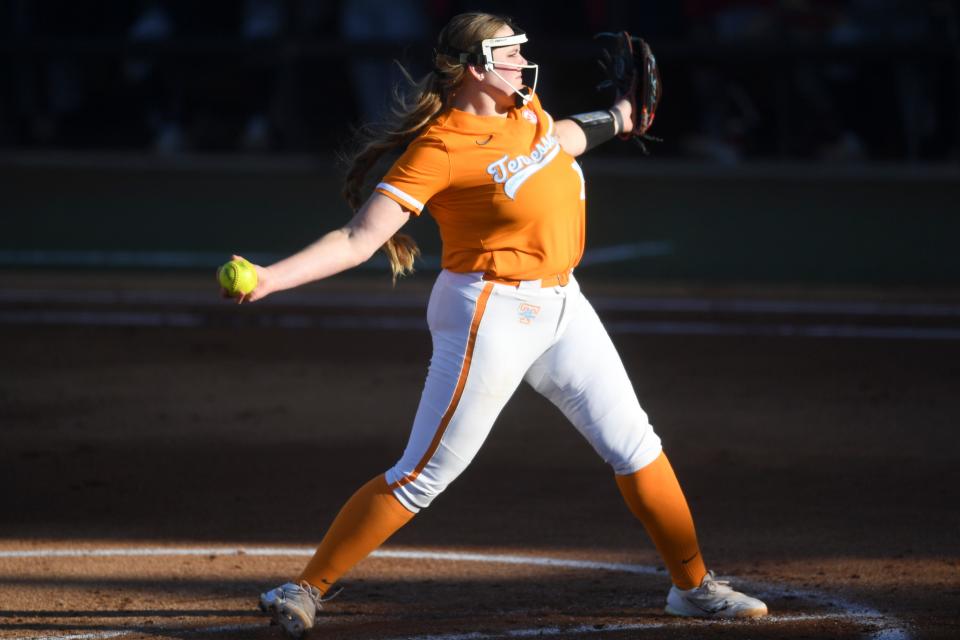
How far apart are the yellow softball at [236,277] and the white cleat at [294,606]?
1.10 meters

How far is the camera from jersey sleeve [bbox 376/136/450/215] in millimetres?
4668

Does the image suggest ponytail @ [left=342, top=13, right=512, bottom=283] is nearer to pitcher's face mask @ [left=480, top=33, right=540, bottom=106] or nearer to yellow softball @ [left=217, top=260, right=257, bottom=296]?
pitcher's face mask @ [left=480, top=33, right=540, bottom=106]

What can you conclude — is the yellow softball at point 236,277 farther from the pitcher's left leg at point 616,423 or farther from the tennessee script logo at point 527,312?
the pitcher's left leg at point 616,423

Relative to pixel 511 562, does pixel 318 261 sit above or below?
above

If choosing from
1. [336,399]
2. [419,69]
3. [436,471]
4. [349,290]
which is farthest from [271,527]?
[419,69]

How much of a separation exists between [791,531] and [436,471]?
2122 mm

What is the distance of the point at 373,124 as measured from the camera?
5062 millimetres

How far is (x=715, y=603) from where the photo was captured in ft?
16.5

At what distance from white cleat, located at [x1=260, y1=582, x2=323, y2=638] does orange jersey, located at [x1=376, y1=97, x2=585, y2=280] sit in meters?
1.14

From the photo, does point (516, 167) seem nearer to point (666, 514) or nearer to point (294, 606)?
point (666, 514)

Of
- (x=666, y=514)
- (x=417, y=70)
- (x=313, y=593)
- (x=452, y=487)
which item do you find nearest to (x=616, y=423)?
(x=666, y=514)

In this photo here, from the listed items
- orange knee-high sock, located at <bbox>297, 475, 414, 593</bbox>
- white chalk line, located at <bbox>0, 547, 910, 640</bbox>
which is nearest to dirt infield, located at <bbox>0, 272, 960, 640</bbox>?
white chalk line, located at <bbox>0, 547, 910, 640</bbox>

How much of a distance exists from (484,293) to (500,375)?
26 centimetres

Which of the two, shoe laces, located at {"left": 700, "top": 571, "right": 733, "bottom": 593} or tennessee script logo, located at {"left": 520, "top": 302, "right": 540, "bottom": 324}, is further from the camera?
shoe laces, located at {"left": 700, "top": 571, "right": 733, "bottom": 593}
